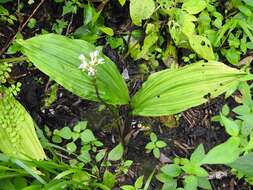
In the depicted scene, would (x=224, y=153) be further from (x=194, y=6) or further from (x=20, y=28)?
(x=20, y=28)

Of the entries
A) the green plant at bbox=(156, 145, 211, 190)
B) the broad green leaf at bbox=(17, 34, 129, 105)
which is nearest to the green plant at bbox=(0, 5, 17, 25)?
the broad green leaf at bbox=(17, 34, 129, 105)

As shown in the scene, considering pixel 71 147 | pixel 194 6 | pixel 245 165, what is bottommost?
pixel 71 147

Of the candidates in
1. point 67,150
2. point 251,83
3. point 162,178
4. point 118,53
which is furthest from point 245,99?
point 67,150

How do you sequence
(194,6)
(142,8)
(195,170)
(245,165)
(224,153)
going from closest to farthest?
(245,165)
(224,153)
(195,170)
(142,8)
(194,6)

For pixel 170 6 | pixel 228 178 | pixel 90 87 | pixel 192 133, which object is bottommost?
pixel 228 178

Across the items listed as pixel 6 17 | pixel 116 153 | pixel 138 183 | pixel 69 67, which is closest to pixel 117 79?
pixel 69 67

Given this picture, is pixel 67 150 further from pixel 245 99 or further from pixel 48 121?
pixel 245 99

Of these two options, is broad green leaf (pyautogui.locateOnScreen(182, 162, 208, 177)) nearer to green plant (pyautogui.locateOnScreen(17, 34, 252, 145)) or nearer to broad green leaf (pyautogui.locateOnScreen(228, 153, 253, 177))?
green plant (pyautogui.locateOnScreen(17, 34, 252, 145))

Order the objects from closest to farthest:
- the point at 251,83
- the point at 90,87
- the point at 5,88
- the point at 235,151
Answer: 1. the point at 235,151
2. the point at 90,87
3. the point at 5,88
4. the point at 251,83
